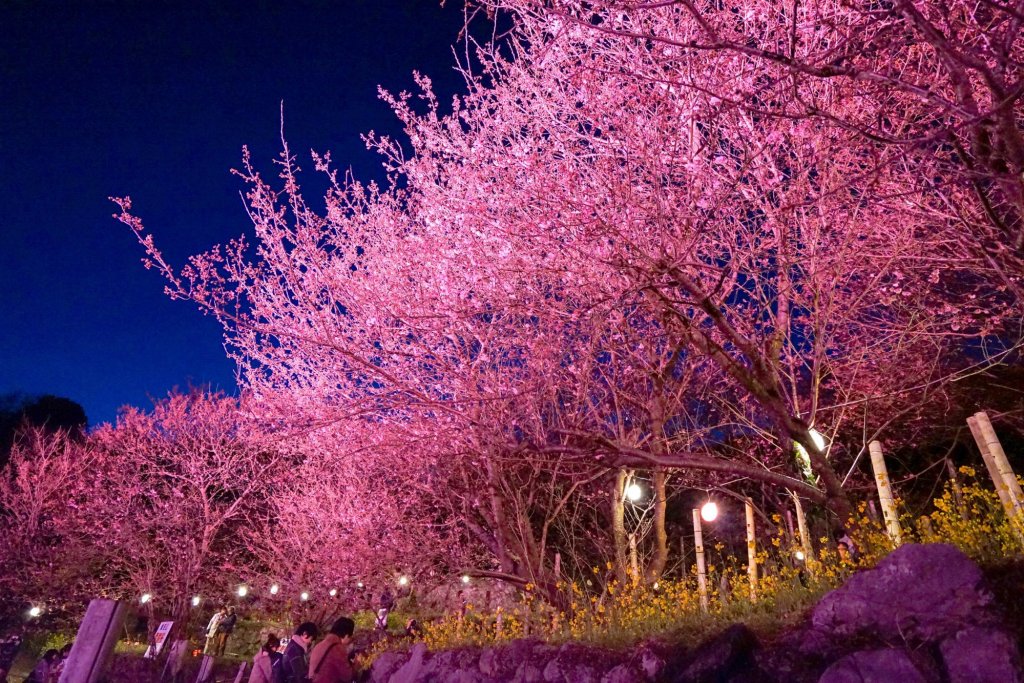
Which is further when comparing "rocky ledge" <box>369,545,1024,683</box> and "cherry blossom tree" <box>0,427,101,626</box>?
"cherry blossom tree" <box>0,427,101,626</box>

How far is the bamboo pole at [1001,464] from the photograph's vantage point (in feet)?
15.6

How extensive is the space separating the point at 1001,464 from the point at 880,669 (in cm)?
223

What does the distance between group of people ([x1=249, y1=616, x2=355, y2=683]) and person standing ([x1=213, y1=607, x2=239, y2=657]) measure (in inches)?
426

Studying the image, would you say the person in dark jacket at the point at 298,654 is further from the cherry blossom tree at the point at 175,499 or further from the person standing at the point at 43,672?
the cherry blossom tree at the point at 175,499

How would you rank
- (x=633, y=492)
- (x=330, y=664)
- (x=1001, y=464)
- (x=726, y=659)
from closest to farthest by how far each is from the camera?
(x=726, y=659), (x=1001, y=464), (x=330, y=664), (x=633, y=492)

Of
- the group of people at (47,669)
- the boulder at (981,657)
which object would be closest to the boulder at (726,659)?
the boulder at (981,657)

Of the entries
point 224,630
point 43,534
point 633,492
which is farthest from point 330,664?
point 43,534

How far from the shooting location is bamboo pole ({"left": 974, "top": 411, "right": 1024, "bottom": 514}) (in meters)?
4.77

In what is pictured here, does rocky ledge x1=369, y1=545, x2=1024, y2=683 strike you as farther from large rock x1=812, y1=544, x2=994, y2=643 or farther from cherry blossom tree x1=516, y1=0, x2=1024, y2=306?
cherry blossom tree x1=516, y1=0, x2=1024, y2=306

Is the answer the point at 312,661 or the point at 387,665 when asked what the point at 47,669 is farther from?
the point at 312,661

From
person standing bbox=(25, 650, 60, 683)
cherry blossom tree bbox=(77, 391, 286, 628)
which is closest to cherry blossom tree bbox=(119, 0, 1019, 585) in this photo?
person standing bbox=(25, 650, 60, 683)

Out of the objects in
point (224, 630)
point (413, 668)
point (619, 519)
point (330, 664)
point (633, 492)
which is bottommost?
point (330, 664)

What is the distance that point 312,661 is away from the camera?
271 inches

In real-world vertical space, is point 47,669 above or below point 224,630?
below
